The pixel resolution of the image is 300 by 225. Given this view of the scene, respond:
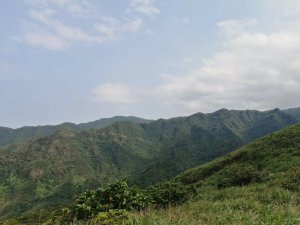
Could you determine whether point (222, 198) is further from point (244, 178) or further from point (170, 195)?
point (244, 178)

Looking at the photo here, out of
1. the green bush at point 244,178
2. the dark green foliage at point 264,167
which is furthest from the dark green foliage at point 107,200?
the green bush at point 244,178

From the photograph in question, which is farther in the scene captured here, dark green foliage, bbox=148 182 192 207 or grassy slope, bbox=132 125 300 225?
dark green foliage, bbox=148 182 192 207

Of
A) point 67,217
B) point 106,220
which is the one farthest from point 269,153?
point 106,220

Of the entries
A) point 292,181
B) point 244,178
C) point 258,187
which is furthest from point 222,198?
point 244,178

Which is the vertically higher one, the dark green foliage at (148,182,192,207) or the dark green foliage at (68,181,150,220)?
the dark green foliage at (68,181,150,220)

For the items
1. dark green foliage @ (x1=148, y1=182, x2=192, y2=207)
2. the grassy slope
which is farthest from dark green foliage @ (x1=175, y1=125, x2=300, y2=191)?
dark green foliage @ (x1=148, y1=182, x2=192, y2=207)

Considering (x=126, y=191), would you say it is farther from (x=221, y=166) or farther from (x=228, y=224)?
(x=221, y=166)

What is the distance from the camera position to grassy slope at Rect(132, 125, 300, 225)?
523 inches

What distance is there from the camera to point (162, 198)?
23078 mm

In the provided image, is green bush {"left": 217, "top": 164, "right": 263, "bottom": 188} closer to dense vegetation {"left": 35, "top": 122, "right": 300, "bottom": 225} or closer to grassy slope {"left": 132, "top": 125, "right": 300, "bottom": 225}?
dense vegetation {"left": 35, "top": 122, "right": 300, "bottom": 225}

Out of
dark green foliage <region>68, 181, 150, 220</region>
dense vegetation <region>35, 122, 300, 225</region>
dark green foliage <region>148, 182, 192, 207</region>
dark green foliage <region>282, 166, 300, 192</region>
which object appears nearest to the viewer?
dense vegetation <region>35, 122, 300, 225</region>

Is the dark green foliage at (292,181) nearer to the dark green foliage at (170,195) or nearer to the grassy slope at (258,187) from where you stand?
the grassy slope at (258,187)

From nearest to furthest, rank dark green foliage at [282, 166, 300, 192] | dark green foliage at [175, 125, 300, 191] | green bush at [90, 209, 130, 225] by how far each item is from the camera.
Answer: green bush at [90, 209, 130, 225], dark green foliage at [282, 166, 300, 192], dark green foliage at [175, 125, 300, 191]

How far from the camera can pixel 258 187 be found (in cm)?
2677
